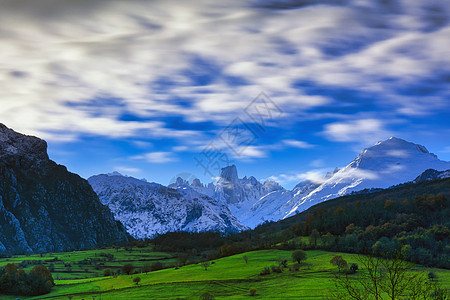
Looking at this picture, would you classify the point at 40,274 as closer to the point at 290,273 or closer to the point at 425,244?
the point at 290,273

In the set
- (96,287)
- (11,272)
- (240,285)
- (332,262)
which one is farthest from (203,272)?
(11,272)

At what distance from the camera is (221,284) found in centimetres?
11625

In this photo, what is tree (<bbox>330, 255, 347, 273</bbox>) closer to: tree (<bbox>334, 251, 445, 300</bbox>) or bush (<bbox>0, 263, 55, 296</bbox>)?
tree (<bbox>334, 251, 445, 300</bbox>)

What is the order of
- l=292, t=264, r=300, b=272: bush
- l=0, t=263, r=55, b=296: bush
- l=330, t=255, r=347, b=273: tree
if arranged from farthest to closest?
l=292, t=264, r=300, b=272: bush, l=0, t=263, r=55, b=296: bush, l=330, t=255, r=347, b=273: tree

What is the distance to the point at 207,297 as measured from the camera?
94500 mm

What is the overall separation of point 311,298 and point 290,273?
37919mm

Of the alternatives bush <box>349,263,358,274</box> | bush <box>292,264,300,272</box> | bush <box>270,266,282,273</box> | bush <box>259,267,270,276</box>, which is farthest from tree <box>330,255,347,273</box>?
bush <box>259,267,270,276</box>

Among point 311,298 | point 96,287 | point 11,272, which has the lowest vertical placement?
point 311,298

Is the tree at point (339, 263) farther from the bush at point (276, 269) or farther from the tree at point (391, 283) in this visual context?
the tree at point (391, 283)

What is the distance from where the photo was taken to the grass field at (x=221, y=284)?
338 ft

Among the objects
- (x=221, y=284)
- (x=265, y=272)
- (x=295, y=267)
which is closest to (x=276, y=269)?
(x=265, y=272)

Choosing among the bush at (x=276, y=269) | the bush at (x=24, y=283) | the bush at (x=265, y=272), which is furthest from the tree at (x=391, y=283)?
the bush at (x=24, y=283)

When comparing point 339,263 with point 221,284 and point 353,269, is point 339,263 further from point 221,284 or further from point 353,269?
point 221,284

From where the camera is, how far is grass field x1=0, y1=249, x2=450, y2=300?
103m
